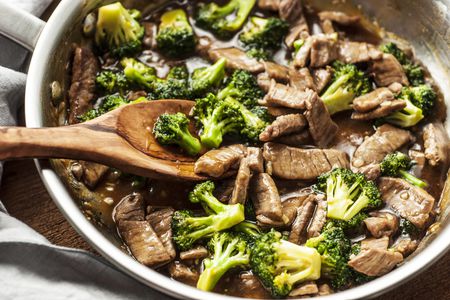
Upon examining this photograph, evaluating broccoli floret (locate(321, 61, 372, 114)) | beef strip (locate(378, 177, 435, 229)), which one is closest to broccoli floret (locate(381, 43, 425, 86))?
broccoli floret (locate(321, 61, 372, 114))

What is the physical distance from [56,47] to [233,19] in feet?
4.85

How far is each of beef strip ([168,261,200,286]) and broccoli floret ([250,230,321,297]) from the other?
0.38 meters

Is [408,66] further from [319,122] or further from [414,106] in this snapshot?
[319,122]

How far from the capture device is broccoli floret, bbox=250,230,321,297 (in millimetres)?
3684

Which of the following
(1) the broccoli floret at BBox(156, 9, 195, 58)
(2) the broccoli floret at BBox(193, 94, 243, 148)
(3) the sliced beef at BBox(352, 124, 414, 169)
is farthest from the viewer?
(1) the broccoli floret at BBox(156, 9, 195, 58)

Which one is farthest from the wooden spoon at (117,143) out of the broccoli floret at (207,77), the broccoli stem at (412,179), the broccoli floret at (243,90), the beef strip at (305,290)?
the broccoli stem at (412,179)

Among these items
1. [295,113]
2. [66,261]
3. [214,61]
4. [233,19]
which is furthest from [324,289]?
[233,19]

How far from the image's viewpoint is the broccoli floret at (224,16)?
15.9ft

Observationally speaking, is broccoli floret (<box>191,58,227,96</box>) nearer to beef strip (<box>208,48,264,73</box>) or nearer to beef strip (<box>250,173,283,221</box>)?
beef strip (<box>208,48,264,73</box>)

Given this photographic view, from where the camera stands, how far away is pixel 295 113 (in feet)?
14.2

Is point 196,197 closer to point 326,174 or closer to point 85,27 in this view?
point 326,174

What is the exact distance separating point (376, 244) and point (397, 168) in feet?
2.08

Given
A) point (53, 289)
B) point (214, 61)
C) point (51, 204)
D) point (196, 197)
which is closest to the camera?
point (53, 289)

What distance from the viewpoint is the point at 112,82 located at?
4477 millimetres
